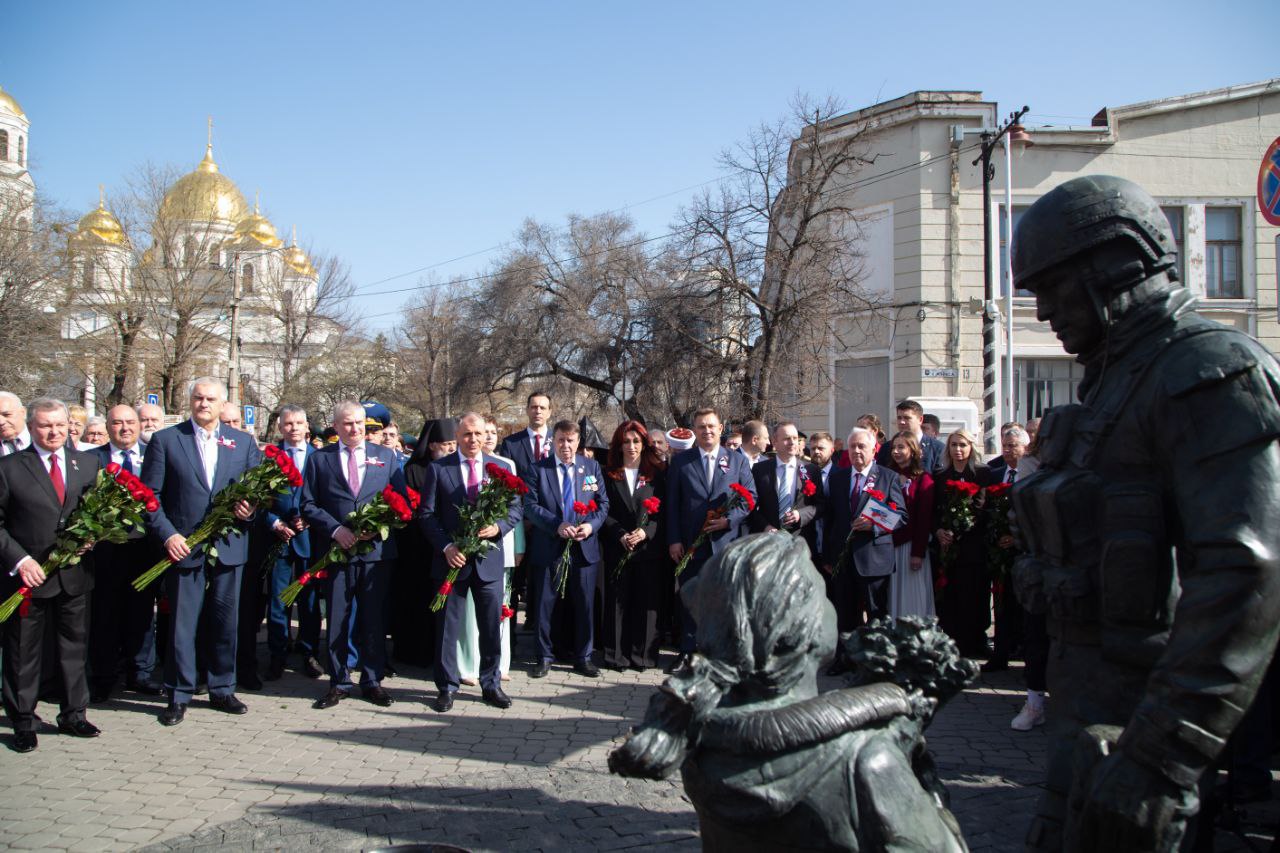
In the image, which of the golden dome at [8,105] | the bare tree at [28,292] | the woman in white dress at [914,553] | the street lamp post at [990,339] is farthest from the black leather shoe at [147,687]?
the golden dome at [8,105]

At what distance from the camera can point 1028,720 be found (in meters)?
6.28

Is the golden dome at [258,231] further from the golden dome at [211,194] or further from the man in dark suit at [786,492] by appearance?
the man in dark suit at [786,492]

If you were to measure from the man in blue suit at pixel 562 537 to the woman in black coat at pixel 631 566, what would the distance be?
0.28m

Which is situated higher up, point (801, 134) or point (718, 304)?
point (801, 134)

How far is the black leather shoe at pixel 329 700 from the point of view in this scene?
22.4 ft

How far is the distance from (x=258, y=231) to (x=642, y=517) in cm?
4949

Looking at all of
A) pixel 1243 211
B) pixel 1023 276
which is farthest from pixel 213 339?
pixel 1023 276

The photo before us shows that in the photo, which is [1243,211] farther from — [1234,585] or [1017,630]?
[1234,585]

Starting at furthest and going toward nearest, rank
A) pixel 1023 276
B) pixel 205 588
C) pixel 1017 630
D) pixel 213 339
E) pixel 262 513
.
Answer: pixel 213 339 < pixel 1017 630 < pixel 262 513 < pixel 205 588 < pixel 1023 276

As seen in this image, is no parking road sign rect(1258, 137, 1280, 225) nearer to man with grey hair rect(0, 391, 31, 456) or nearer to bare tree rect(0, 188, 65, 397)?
man with grey hair rect(0, 391, 31, 456)

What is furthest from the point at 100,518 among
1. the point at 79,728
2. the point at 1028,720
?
the point at 1028,720

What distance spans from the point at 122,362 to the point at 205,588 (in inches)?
1215

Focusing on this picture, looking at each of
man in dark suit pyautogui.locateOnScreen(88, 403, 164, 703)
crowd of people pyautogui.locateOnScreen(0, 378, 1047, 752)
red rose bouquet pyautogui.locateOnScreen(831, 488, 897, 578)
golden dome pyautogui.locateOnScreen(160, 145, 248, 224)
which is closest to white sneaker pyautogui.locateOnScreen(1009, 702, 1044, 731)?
crowd of people pyautogui.locateOnScreen(0, 378, 1047, 752)

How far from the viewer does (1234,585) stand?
184 centimetres
